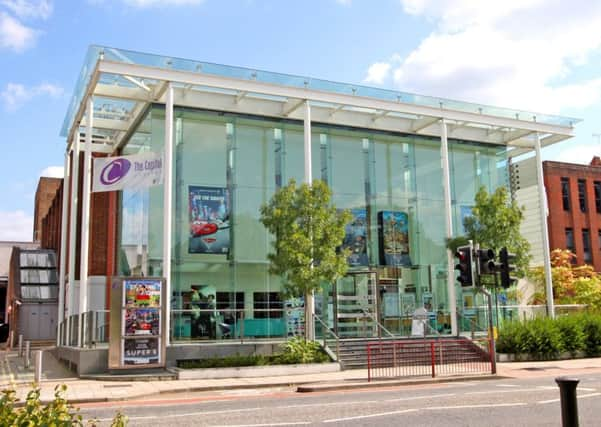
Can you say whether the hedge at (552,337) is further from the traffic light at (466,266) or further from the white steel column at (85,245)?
the white steel column at (85,245)

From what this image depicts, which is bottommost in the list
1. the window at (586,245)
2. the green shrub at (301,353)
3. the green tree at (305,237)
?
the green shrub at (301,353)

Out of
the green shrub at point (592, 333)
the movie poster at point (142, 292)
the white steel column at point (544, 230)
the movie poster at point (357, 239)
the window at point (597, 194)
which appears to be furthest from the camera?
the window at point (597, 194)

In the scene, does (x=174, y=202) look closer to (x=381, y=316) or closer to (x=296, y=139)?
(x=296, y=139)

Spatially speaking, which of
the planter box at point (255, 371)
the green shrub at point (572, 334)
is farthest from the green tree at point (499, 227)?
the planter box at point (255, 371)

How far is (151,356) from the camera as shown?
19.3 metres

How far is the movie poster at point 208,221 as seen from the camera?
2464cm

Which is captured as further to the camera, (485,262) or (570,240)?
(570,240)

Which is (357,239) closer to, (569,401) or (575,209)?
(569,401)

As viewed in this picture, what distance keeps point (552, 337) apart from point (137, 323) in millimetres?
14893

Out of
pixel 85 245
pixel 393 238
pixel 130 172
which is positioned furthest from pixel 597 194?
pixel 85 245

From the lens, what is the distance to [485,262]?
1734 centimetres

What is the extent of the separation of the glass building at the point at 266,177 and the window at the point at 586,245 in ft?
79.1

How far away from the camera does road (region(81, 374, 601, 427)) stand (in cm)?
1061

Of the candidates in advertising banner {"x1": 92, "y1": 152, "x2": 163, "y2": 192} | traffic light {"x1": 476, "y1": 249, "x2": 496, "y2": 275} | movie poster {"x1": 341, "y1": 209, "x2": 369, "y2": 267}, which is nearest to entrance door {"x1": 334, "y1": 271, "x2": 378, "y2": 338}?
movie poster {"x1": 341, "y1": 209, "x2": 369, "y2": 267}
